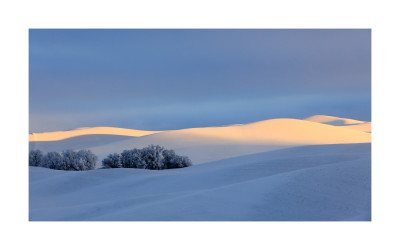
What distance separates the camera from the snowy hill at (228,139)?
40.0ft

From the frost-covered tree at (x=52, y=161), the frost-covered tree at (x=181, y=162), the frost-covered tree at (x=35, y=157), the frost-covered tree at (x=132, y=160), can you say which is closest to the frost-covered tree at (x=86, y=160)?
the frost-covered tree at (x=52, y=161)

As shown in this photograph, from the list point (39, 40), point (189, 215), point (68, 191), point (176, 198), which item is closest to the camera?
point (189, 215)

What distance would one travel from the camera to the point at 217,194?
6348 mm

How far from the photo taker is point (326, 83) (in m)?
8.96

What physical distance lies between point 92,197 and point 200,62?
11.4 feet

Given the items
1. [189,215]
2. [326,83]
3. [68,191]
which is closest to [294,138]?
[326,83]

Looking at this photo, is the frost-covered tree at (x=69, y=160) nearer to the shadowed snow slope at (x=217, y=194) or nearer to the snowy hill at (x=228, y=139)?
the snowy hill at (x=228, y=139)

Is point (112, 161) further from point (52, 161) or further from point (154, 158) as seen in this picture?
point (52, 161)

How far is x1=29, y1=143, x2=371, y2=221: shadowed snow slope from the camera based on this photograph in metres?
5.91

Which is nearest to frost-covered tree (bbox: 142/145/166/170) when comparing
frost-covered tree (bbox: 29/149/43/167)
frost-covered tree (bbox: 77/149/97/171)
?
frost-covered tree (bbox: 77/149/97/171)

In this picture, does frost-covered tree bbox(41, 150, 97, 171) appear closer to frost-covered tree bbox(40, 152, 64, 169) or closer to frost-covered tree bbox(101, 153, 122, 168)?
frost-covered tree bbox(40, 152, 64, 169)
